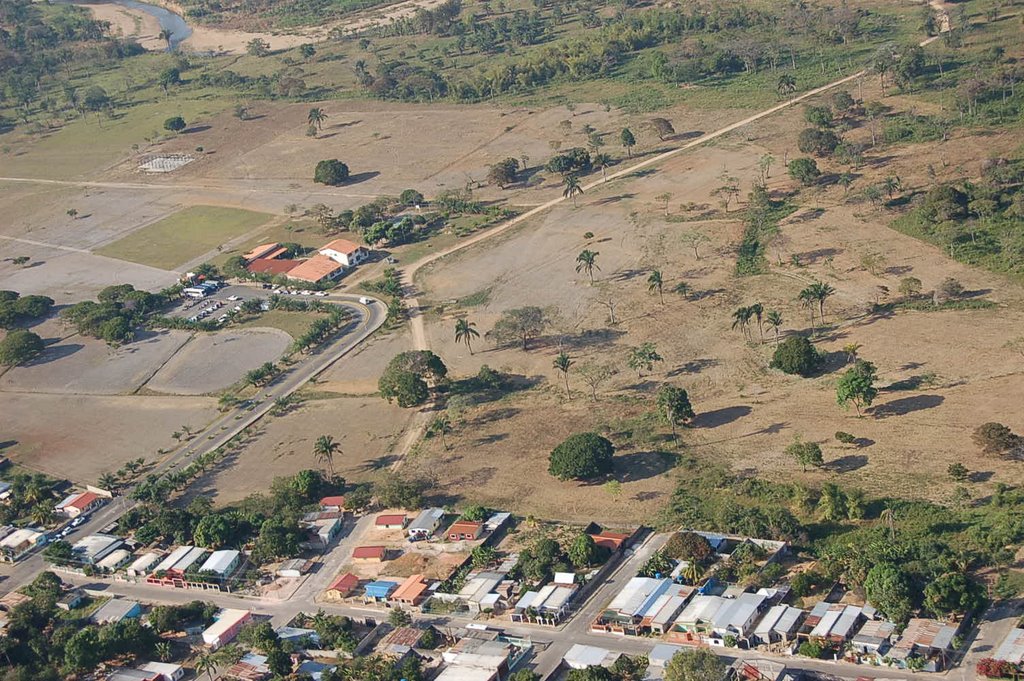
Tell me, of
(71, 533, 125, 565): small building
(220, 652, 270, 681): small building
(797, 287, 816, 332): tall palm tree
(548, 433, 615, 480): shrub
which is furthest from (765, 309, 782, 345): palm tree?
(71, 533, 125, 565): small building

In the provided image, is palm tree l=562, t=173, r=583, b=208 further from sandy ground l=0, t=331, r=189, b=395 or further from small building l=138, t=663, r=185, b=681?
small building l=138, t=663, r=185, b=681

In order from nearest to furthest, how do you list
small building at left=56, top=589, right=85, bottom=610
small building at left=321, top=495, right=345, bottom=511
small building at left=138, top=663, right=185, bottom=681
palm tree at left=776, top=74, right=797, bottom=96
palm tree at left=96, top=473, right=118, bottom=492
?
small building at left=138, top=663, right=185, bottom=681, small building at left=56, top=589, right=85, bottom=610, small building at left=321, top=495, right=345, bottom=511, palm tree at left=96, top=473, right=118, bottom=492, palm tree at left=776, top=74, right=797, bottom=96

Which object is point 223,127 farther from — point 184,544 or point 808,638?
point 808,638

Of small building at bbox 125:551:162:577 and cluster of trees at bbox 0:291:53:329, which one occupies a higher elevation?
cluster of trees at bbox 0:291:53:329

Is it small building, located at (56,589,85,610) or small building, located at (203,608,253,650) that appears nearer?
small building, located at (203,608,253,650)

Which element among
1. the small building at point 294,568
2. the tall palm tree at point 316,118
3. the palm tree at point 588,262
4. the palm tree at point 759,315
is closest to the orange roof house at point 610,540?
the small building at point 294,568

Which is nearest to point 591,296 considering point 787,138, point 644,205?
point 644,205

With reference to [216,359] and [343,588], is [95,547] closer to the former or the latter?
[343,588]

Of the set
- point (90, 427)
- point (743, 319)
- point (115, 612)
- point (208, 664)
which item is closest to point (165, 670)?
point (208, 664)
